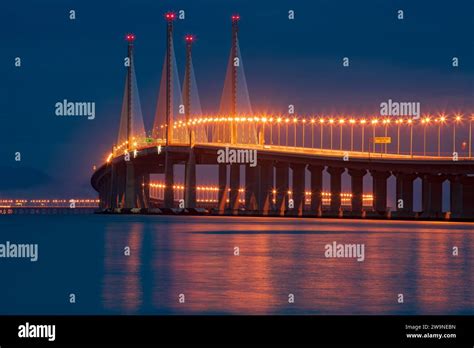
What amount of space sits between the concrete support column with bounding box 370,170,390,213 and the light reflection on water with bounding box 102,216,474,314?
6761cm

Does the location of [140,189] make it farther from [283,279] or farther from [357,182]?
[283,279]

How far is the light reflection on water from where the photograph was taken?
3200cm

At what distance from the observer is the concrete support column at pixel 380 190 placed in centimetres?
13412

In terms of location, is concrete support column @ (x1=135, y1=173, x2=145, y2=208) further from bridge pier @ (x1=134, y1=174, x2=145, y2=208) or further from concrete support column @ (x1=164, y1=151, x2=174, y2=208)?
concrete support column @ (x1=164, y1=151, x2=174, y2=208)

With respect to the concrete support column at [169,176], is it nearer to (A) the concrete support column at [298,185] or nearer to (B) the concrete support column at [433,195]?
(A) the concrete support column at [298,185]

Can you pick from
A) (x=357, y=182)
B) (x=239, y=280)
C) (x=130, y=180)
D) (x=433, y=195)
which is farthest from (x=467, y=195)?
(x=239, y=280)

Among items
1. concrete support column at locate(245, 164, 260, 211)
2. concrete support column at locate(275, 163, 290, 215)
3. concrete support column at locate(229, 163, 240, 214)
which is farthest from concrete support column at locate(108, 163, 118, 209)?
concrete support column at locate(275, 163, 290, 215)

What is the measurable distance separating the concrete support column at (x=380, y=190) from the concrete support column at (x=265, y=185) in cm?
1184

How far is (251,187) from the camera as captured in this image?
455ft

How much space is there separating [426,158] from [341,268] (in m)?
77.7
